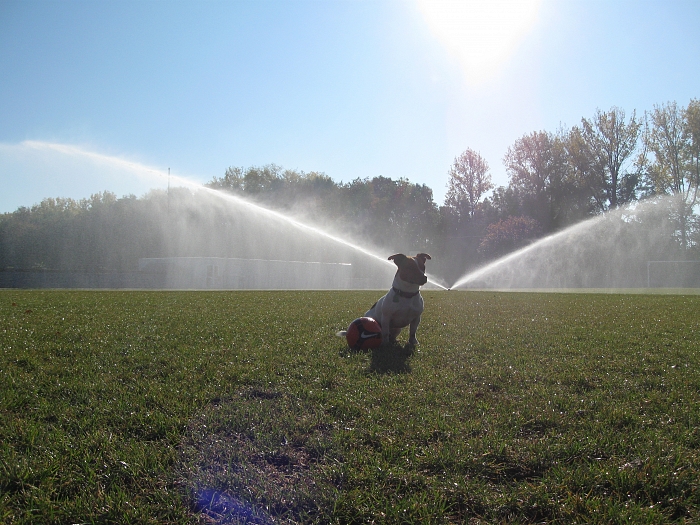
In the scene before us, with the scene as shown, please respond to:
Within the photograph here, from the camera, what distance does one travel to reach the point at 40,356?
544cm

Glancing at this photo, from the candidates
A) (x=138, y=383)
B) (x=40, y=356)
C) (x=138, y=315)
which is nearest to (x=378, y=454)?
(x=138, y=383)

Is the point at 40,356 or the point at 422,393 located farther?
the point at 40,356

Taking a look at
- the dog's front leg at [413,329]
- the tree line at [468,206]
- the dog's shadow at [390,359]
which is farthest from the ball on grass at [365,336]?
the tree line at [468,206]

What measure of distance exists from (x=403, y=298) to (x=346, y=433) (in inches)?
132

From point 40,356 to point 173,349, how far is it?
1.43 meters

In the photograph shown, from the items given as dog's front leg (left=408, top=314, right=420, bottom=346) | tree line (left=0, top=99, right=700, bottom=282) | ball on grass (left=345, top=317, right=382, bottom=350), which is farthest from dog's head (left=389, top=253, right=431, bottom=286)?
tree line (left=0, top=99, right=700, bottom=282)

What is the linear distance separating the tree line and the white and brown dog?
159ft

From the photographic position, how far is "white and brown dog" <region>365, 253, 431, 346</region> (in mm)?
6234

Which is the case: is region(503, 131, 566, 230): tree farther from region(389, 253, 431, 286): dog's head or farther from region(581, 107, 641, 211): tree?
region(389, 253, 431, 286): dog's head

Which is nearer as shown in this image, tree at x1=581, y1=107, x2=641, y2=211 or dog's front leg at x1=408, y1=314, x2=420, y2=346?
dog's front leg at x1=408, y1=314, x2=420, y2=346

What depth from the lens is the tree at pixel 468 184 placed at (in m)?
62.6

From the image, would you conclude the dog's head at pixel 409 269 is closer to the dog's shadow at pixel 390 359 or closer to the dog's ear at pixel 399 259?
the dog's ear at pixel 399 259

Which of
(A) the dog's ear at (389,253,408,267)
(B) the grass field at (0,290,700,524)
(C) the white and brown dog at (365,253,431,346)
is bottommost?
(B) the grass field at (0,290,700,524)

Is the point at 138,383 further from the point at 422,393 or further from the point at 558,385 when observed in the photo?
the point at 558,385
